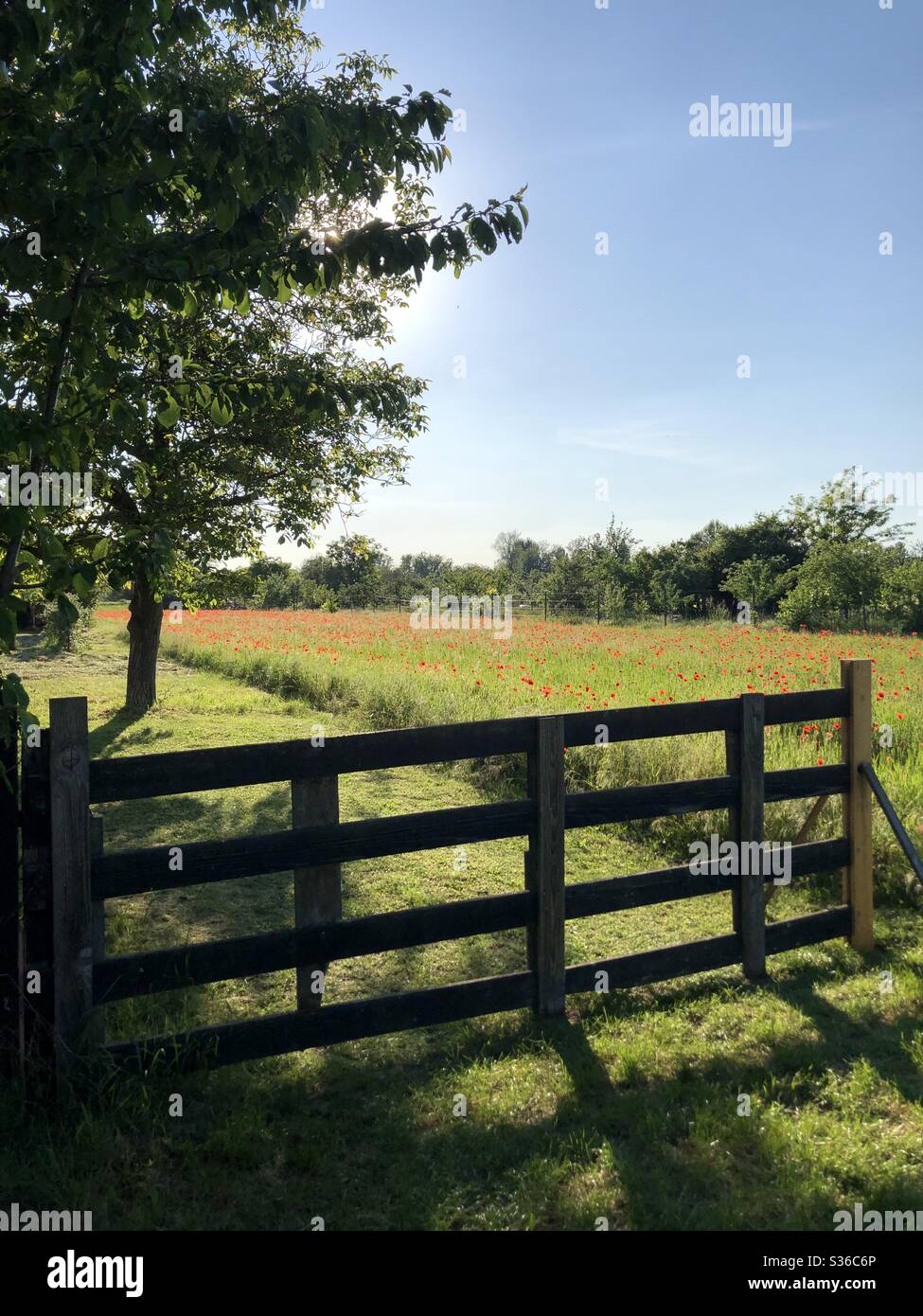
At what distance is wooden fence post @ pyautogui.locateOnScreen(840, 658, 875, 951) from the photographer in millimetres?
5145

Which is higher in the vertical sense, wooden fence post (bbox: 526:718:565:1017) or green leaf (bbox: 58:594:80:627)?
green leaf (bbox: 58:594:80:627)

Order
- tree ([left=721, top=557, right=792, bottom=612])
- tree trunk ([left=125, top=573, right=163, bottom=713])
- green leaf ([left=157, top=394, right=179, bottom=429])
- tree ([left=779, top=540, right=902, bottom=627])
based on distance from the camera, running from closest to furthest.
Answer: green leaf ([left=157, top=394, right=179, bottom=429]) < tree trunk ([left=125, top=573, right=163, bottom=713]) < tree ([left=779, top=540, right=902, bottom=627]) < tree ([left=721, top=557, right=792, bottom=612])

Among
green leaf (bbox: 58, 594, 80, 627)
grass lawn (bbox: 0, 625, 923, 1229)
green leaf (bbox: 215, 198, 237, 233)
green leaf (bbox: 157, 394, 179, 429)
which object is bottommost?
grass lawn (bbox: 0, 625, 923, 1229)

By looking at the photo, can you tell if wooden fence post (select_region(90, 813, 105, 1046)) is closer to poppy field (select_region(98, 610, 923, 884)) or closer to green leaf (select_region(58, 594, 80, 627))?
green leaf (select_region(58, 594, 80, 627))

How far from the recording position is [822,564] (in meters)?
33.5

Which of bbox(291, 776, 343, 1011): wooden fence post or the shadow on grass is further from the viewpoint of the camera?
bbox(291, 776, 343, 1011): wooden fence post

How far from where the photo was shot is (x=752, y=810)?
4.74 m

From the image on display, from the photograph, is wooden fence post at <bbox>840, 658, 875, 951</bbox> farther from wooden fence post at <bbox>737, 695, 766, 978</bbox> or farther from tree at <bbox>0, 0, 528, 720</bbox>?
tree at <bbox>0, 0, 528, 720</bbox>

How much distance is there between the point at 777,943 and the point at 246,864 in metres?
3.15

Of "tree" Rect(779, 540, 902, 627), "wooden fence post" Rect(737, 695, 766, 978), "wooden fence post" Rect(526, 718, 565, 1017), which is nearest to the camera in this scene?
"wooden fence post" Rect(526, 718, 565, 1017)

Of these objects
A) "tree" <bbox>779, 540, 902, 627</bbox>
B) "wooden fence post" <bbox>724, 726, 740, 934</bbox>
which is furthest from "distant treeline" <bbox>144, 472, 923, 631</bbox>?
"wooden fence post" <bbox>724, 726, 740, 934</bbox>

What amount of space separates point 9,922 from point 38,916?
0.32 ft

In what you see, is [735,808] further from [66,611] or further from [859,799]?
[66,611]

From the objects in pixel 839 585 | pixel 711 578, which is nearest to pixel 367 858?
pixel 839 585
